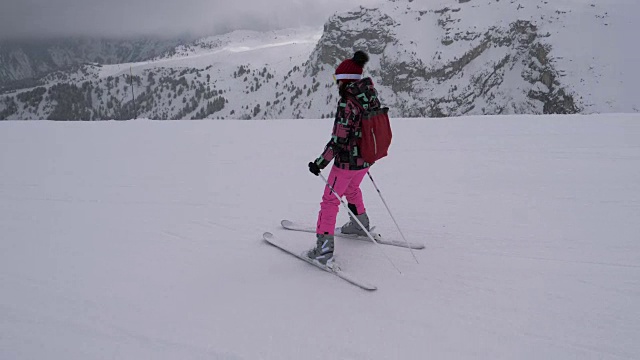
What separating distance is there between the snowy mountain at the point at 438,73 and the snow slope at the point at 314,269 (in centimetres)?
3176

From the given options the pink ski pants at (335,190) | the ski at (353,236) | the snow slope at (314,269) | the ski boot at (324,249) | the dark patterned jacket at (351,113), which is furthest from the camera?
the ski at (353,236)

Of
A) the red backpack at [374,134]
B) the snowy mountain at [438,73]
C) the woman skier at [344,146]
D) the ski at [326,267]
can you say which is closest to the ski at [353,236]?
the ski at [326,267]

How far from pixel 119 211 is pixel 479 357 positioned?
193 inches

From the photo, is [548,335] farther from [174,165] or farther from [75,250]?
[174,165]

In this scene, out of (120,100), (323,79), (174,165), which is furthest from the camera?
(120,100)

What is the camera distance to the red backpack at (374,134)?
11.1 feet

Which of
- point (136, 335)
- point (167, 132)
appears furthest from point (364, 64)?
point (167, 132)

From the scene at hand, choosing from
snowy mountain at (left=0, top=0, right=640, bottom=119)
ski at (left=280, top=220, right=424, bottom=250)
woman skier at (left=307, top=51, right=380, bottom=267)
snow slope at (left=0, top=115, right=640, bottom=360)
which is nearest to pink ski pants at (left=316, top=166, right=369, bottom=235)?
woman skier at (left=307, top=51, right=380, bottom=267)

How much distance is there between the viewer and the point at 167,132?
11102mm

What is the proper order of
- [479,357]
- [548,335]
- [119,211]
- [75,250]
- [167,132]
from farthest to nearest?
[167,132] < [119,211] < [75,250] < [548,335] < [479,357]

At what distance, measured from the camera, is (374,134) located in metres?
3.39

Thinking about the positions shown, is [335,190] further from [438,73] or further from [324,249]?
[438,73]

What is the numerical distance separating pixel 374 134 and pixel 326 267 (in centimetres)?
132

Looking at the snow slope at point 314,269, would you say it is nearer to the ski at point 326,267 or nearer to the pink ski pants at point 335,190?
the ski at point 326,267
